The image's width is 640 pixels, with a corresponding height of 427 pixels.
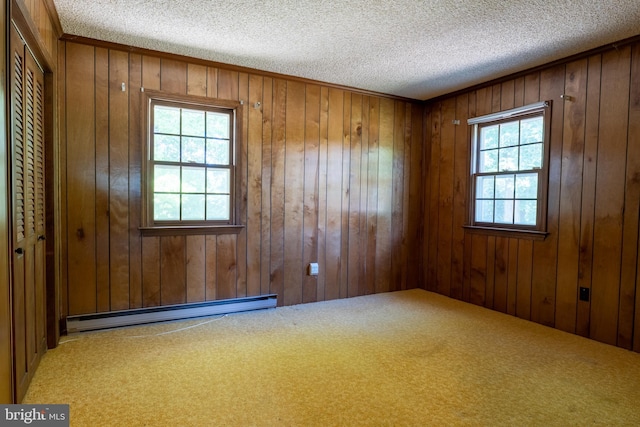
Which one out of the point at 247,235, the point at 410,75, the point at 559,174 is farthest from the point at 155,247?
the point at 559,174

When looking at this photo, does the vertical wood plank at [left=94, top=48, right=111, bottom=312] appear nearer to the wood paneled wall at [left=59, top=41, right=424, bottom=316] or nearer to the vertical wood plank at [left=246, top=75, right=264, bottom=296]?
the wood paneled wall at [left=59, top=41, right=424, bottom=316]

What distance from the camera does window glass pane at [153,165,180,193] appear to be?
10.8 ft

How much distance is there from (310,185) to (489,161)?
198 cm

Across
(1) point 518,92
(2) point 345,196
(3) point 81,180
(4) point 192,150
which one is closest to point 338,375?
(2) point 345,196

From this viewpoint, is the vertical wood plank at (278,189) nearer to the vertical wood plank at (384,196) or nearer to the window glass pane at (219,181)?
the window glass pane at (219,181)

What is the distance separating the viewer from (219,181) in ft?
11.7

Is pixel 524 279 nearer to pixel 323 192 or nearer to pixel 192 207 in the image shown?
pixel 323 192

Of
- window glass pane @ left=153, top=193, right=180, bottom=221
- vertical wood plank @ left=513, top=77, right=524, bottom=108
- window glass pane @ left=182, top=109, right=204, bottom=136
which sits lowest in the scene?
window glass pane @ left=153, top=193, right=180, bottom=221

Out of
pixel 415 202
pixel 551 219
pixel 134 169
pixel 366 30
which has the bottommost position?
pixel 551 219

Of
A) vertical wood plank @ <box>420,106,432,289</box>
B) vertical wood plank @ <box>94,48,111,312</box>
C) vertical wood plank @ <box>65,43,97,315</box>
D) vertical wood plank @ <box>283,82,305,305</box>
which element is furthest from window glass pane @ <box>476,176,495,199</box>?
vertical wood plank @ <box>65,43,97,315</box>

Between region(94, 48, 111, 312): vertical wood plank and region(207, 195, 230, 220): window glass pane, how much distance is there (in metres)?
0.87

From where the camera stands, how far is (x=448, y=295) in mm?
4402

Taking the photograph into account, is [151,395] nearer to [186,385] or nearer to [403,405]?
[186,385]

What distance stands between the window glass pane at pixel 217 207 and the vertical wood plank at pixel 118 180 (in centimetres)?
72
